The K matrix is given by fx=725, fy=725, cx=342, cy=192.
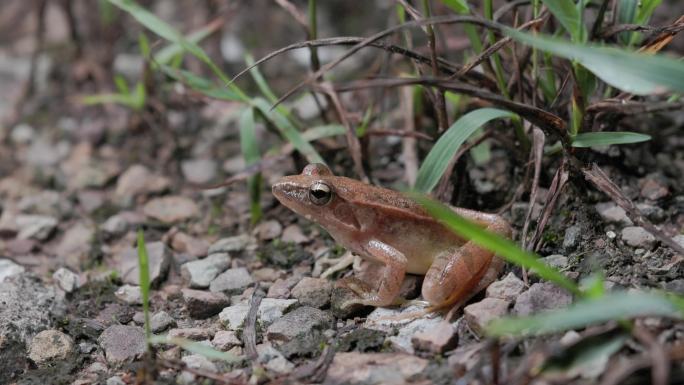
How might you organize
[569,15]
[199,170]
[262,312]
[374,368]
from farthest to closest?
[199,170] < [262,312] < [569,15] < [374,368]

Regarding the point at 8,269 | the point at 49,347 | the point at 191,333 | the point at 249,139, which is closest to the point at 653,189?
the point at 249,139

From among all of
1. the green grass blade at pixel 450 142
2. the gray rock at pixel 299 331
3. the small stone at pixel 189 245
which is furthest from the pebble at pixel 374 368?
the small stone at pixel 189 245

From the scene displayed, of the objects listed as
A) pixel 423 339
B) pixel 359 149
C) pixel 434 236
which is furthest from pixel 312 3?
pixel 423 339

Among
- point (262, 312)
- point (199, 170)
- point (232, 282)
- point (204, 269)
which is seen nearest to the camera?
point (262, 312)

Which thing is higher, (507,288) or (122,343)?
(507,288)

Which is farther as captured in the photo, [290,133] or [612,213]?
[290,133]

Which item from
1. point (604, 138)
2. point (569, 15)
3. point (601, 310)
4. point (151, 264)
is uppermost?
point (569, 15)

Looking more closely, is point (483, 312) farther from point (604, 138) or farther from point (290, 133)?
point (290, 133)
